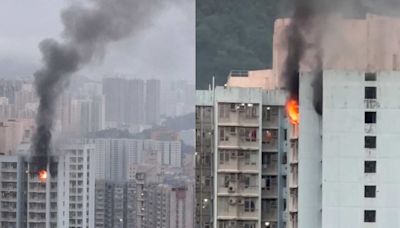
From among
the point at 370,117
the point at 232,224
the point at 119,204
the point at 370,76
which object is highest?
the point at 370,76

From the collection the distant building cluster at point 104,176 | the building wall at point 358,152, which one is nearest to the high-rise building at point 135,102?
the distant building cluster at point 104,176

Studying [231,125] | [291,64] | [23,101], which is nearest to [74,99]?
[23,101]

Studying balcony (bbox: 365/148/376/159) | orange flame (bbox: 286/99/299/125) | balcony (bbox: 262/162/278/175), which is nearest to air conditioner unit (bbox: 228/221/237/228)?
balcony (bbox: 262/162/278/175)

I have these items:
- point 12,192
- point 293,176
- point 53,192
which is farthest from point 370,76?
point 12,192

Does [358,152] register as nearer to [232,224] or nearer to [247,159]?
[247,159]

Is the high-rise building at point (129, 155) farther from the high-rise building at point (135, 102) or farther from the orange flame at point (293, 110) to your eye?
the orange flame at point (293, 110)

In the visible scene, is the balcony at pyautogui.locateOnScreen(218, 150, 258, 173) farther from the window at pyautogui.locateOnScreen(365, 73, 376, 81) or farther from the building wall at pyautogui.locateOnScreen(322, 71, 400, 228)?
the window at pyautogui.locateOnScreen(365, 73, 376, 81)
